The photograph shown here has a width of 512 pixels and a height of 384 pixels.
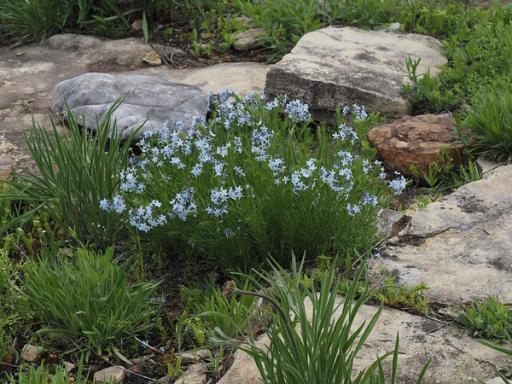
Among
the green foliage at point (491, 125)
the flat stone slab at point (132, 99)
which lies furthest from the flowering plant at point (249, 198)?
the flat stone slab at point (132, 99)

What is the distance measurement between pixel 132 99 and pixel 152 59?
3.50 ft

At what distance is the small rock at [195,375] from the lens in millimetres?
3283

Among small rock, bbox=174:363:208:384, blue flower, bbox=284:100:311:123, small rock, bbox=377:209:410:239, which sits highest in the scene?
blue flower, bbox=284:100:311:123

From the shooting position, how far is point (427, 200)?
441 cm

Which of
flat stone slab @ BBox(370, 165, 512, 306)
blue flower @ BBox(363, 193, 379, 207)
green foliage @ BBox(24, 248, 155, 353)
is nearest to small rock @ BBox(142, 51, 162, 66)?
flat stone slab @ BBox(370, 165, 512, 306)

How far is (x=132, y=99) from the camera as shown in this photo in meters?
5.30

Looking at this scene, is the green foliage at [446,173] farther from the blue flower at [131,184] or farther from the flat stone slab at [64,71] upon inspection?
the blue flower at [131,184]

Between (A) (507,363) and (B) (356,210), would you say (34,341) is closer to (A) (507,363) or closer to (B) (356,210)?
(B) (356,210)

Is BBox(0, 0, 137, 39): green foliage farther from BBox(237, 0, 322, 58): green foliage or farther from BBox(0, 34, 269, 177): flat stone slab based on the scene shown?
BBox(237, 0, 322, 58): green foliage

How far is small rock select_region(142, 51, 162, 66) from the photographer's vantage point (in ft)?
20.6

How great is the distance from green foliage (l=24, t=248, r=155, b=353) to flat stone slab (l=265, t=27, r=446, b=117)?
211cm

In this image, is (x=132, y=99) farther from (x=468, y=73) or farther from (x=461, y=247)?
(x=461, y=247)

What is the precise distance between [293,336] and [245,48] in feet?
12.9

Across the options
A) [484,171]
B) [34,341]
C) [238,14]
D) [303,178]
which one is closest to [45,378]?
[34,341]
